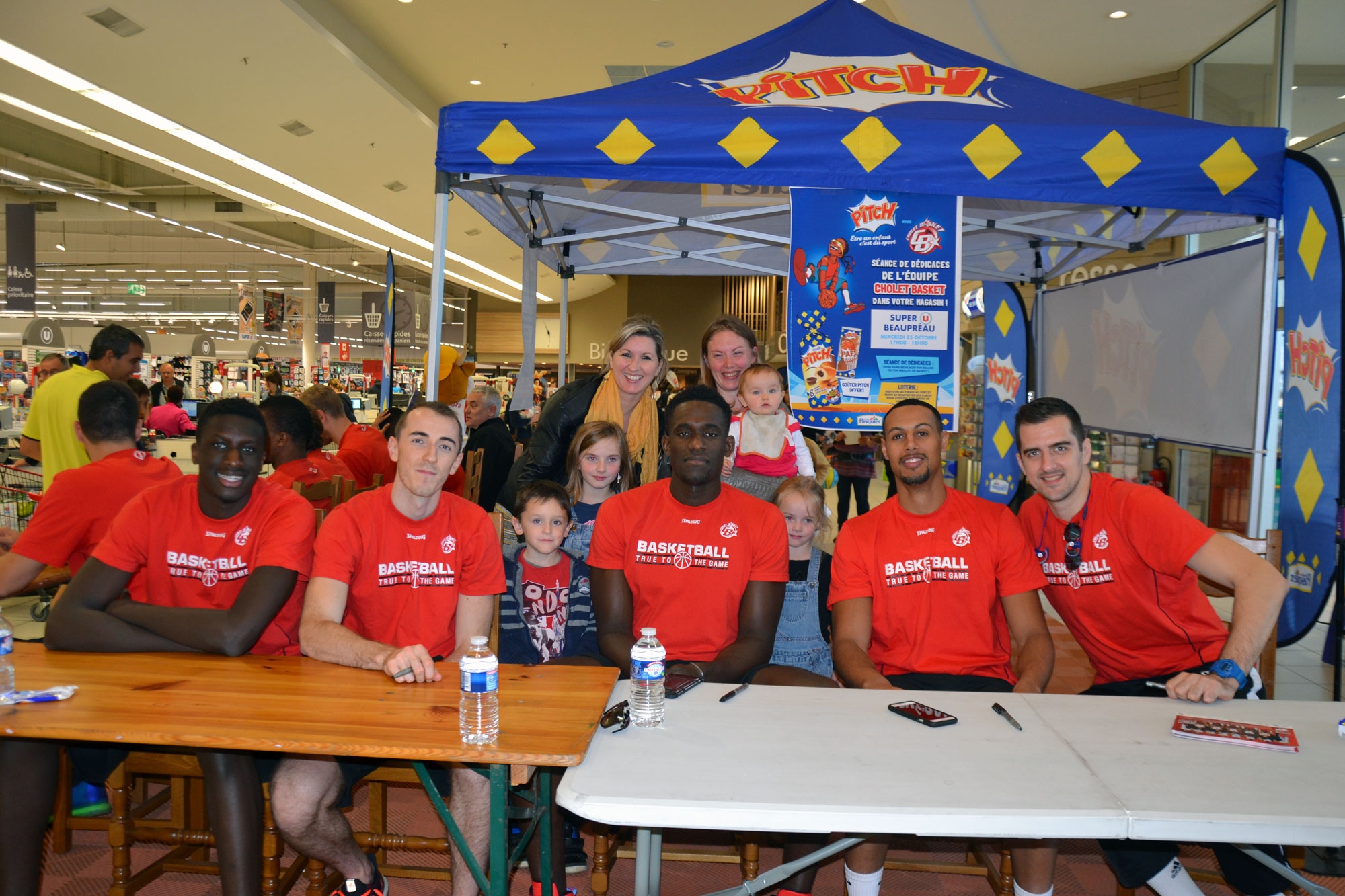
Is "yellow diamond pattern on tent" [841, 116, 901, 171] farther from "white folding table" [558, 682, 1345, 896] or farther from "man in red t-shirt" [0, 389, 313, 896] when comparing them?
"man in red t-shirt" [0, 389, 313, 896]

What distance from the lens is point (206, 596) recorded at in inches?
95.8

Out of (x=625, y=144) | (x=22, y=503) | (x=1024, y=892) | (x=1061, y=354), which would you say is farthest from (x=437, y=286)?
(x=22, y=503)

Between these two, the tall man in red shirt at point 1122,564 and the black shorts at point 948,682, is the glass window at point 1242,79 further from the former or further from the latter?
the black shorts at point 948,682

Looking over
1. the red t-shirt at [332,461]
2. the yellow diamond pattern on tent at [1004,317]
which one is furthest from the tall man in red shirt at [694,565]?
the yellow diamond pattern on tent at [1004,317]

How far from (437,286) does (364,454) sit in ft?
8.12

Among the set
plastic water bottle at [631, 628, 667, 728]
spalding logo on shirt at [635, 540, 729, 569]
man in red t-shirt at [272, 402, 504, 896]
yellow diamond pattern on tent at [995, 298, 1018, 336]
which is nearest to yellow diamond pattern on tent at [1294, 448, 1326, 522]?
spalding logo on shirt at [635, 540, 729, 569]

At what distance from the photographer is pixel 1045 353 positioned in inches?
238

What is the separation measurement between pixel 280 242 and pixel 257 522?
18.9 meters

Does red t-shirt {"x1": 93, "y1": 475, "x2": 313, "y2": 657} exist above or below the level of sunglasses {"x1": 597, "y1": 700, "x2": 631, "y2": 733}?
above

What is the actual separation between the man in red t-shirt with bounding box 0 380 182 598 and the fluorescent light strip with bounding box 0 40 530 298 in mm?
2334

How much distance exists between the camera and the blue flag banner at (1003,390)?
6207 millimetres

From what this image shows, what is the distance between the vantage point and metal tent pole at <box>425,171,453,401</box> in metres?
3.20

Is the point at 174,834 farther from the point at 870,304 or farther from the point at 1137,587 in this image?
the point at 870,304

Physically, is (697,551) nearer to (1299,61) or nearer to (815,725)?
(815,725)
